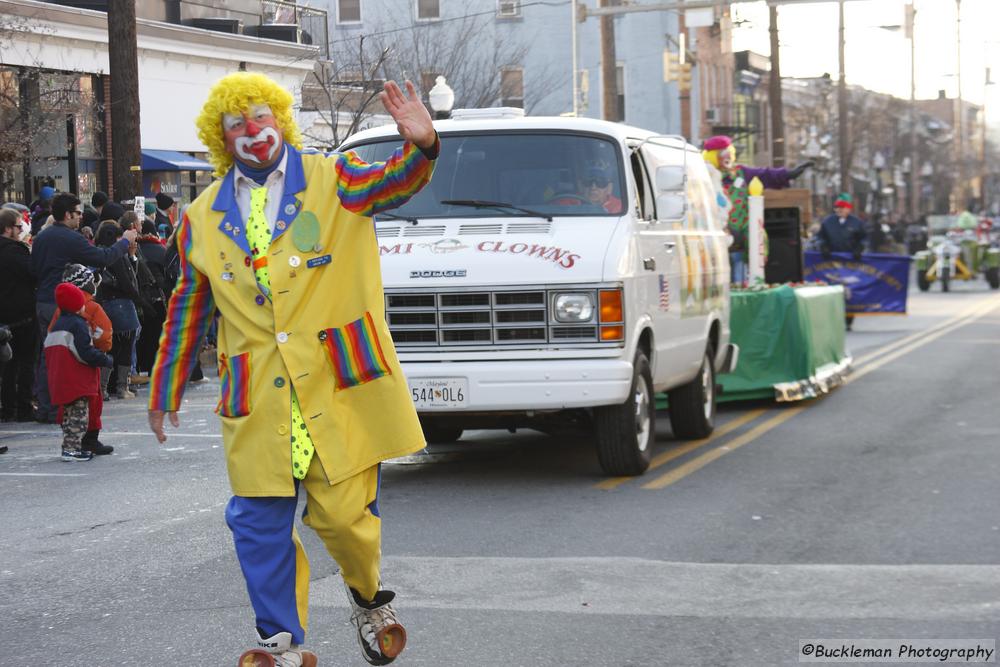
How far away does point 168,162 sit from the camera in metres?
28.6

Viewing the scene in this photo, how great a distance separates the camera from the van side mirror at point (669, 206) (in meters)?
10.2

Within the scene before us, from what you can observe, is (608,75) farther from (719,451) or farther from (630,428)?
(630,428)

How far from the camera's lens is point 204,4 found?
31938 millimetres

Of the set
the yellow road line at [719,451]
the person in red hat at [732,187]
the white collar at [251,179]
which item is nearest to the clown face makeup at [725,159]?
the person in red hat at [732,187]

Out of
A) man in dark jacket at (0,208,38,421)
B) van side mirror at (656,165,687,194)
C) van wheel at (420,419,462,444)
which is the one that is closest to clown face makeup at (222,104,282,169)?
van side mirror at (656,165,687,194)

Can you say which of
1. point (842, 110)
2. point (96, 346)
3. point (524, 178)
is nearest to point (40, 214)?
point (96, 346)

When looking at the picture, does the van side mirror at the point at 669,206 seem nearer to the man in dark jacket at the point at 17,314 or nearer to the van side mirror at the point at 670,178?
the van side mirror at the point at 670,178

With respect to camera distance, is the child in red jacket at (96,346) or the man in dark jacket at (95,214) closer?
the child in red jacket at (96,346)

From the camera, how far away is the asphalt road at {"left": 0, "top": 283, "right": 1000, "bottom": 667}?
5.93 metres

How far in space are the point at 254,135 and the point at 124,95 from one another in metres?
14.5

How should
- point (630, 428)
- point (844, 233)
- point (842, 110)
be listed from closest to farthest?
point (630, 428)
point (844, 233)
point (842, 110)

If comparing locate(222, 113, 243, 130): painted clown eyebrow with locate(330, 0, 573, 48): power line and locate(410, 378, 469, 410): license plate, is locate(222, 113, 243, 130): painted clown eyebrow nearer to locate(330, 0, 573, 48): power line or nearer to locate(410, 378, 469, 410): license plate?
locate(410, 378, 469, 410): license plate

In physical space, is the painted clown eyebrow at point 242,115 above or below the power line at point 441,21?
below

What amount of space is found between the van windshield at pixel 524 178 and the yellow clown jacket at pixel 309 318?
457 cm
